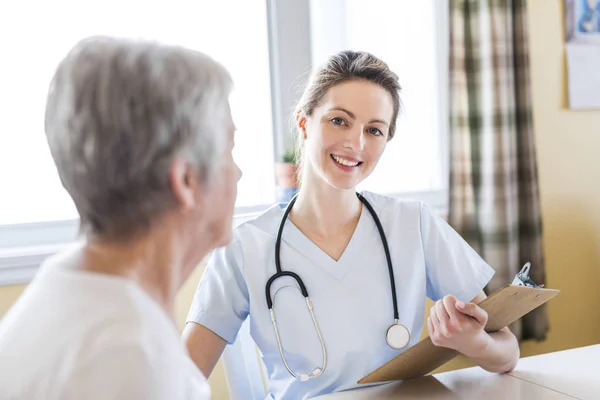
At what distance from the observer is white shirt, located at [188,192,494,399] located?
142cm

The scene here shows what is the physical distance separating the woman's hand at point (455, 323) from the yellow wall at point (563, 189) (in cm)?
154

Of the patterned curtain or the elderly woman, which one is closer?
the elderly woman

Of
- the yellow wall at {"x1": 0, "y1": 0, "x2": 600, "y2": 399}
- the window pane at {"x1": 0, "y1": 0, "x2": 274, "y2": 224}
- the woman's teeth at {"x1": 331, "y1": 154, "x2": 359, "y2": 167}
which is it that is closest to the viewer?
the woman's teeth at {"x1": 331, "y1": 154, "x2": 359, "y2": 167}

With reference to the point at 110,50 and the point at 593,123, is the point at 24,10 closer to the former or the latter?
the point at 110,50

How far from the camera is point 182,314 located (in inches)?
81.1

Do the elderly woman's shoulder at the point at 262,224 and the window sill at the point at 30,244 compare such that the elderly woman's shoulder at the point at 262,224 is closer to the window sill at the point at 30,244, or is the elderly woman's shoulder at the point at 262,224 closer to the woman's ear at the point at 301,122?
the woman's ear at the point at 301,122

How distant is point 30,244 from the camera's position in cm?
205

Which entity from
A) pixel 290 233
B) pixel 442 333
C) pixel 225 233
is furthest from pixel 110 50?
pixel 290 233

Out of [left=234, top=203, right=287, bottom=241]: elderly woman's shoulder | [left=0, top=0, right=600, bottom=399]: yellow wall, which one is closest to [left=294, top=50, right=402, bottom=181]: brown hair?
[left=234, top=203, right=287, bottom=241]: elderly woman's shoulder

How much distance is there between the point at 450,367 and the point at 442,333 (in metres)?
1.46

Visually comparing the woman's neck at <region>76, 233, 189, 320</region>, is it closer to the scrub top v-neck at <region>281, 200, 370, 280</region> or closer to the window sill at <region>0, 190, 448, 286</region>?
the scrub top v-neck at <region>281, 200, 370, 280</region>

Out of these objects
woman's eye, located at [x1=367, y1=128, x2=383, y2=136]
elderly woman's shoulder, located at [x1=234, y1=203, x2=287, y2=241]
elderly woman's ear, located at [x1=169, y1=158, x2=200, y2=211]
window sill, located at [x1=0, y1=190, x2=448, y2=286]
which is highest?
woman's eye, located at [x1=367, y1=128, x2=383, y2=136]

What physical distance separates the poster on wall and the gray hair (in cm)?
245

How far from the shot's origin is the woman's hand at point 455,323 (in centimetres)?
119
